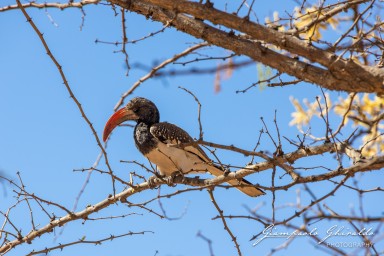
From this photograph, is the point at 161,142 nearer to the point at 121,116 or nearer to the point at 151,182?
the point at 121,116

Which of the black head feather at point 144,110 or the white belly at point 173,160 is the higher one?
the black head feather at point 144,110

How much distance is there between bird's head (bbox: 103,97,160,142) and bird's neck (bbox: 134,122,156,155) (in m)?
0.16

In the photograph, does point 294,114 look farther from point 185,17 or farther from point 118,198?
point 185,17

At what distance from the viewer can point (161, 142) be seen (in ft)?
17.4

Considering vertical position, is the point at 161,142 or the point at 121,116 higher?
the point at 121,116

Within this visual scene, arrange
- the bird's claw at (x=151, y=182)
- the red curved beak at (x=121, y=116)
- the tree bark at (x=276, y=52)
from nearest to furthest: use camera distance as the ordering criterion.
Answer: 1. the tree bark at (x=276, y=52)
2. the bird's claw at (x=151, y=182)
3. the red curved beak at (x=121, y=116)

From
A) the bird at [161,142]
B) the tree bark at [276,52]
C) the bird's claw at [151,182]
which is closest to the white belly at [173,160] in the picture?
the bird at [161,142]

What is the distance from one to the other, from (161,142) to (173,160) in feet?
0.83

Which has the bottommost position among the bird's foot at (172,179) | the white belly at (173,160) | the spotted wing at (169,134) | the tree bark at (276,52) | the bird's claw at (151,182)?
the tree bark at (276,52)

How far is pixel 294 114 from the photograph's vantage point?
233 inches

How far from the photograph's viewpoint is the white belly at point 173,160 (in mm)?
5113

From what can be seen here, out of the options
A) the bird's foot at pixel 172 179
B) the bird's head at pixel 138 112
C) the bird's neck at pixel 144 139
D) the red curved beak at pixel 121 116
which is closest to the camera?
the bird's foot at pixel 172 179

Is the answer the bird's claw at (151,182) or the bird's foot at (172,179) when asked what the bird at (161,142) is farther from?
the bird's claw at (151,182)

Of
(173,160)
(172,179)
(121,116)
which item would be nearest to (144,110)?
(121,116)
